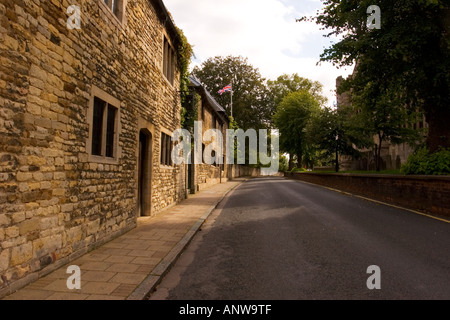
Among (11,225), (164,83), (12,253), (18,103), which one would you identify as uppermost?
(164,83)

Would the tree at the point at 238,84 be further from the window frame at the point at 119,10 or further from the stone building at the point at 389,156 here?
the window frame at the point at 119,10

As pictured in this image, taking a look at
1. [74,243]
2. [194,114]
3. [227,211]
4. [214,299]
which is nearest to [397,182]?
[227,211]

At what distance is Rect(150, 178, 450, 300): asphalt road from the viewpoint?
378 cm

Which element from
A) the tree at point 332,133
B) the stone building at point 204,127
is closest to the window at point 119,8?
the stone building at point 204,127

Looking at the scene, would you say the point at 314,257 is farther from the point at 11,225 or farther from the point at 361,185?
the point at 361,185

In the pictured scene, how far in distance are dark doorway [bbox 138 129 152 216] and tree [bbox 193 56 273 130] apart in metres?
33.9

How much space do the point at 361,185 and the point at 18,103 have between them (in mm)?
15143

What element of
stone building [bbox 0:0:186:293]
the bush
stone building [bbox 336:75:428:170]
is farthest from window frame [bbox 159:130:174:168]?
stone building [bbox 336:75:428:170]

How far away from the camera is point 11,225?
3.80m

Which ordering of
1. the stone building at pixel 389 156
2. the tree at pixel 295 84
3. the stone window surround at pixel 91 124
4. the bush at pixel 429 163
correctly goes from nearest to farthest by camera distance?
the stone window surround at pixel 91 124
the bush at pixel 429 163
the stone building at pixel 389 156
the tree at pixel 295 84

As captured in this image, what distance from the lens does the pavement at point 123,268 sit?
3.73 meters

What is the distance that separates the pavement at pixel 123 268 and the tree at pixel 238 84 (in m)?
37.1

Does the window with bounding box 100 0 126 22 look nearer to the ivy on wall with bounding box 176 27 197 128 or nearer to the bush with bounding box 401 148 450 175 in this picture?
the ivy on wall with bounding box 176 27 197 128

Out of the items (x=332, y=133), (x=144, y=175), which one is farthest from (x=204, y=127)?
(x=144, y=175)
